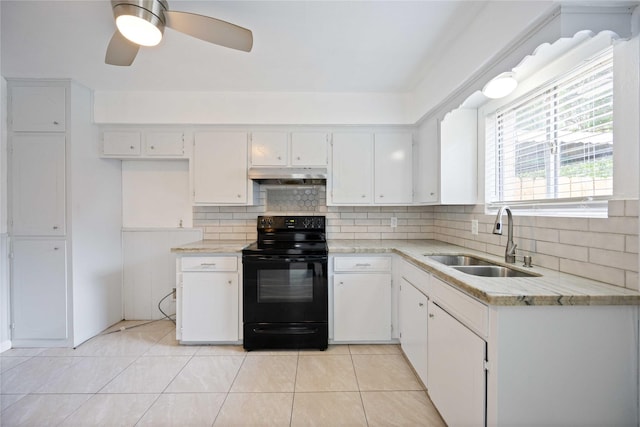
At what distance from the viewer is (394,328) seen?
8.06 ft

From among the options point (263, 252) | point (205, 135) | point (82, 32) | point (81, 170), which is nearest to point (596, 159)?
point (263, 252)

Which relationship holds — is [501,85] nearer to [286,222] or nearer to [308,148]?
[308,148]

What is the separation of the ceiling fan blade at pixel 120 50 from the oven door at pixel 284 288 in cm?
165

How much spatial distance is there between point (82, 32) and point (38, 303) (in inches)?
91.5

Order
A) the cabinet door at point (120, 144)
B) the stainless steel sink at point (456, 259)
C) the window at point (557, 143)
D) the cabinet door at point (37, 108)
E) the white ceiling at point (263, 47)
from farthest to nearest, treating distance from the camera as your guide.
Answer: the cabinet door at point (120, 144), the cabinet door at point (37, 108), the stainless steel sink at point (456, 259), the white ceiling at point (263, 47), the window at point (557, 143)

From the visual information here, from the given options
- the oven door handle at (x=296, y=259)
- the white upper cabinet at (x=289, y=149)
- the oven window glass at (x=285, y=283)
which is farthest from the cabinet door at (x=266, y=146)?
the oven window glass at (x=285, y=283)

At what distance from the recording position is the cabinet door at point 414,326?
5.97 feet

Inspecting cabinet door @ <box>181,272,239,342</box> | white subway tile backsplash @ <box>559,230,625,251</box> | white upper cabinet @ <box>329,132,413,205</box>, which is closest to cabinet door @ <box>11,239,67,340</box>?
cabinet door @ <box>181,272,239,342</box>

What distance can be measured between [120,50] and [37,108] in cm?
146

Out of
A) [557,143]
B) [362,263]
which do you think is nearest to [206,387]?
[362,263]

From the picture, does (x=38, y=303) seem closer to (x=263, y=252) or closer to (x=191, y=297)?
(x=191, y=297)

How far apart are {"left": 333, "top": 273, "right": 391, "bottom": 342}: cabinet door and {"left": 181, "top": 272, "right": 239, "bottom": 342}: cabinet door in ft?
3.09

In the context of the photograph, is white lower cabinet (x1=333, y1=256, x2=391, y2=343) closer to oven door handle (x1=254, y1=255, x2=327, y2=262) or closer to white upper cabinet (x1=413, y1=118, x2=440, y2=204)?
oven door handle (x1=254, y1=255, x2=327, y2=262)

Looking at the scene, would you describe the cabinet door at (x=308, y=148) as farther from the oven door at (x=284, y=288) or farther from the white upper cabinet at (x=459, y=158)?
the white upper cabinet at (x=459, y=158)
